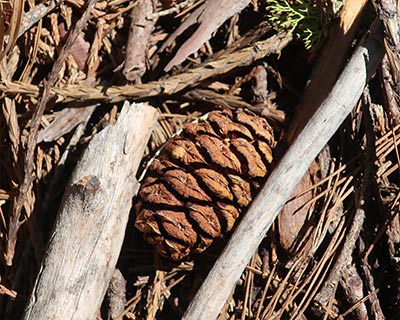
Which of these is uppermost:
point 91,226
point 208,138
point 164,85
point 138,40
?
point 138,40

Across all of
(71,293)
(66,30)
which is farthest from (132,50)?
(71,293)

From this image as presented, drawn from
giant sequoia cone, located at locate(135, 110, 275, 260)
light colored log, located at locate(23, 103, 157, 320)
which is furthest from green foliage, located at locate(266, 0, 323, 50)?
light colored log, located at locate(23, 103, 157, 320)

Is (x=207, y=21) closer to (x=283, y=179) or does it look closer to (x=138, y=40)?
(x=138, y=40)

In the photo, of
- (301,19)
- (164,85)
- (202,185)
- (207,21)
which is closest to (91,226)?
(202,185)

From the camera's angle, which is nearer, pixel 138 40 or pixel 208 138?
pixel 208 138

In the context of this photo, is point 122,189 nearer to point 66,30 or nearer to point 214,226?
point 214,226

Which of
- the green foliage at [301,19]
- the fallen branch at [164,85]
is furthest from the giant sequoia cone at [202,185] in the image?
the green foliage at [301,19]

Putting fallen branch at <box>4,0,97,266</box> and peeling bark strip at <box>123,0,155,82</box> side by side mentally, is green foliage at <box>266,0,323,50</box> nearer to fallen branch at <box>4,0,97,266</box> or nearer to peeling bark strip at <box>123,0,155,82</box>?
peeling bark strip at <box>123,0,155,82</box>
